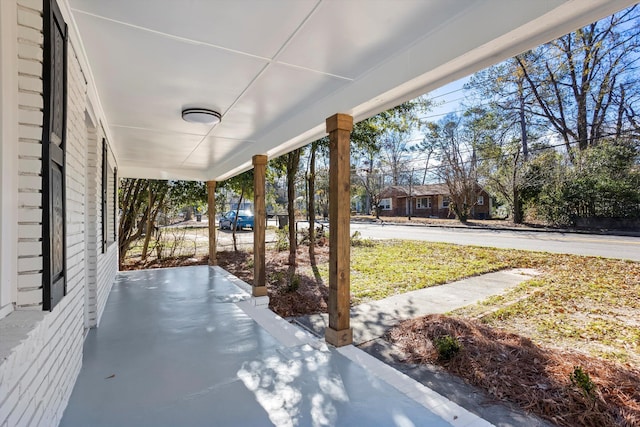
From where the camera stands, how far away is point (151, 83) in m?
2.74

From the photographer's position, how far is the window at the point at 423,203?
30.7 m

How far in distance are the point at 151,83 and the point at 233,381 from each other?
2579mm

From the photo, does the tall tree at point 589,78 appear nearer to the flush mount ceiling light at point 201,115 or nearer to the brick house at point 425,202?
the brick house at point 425,202

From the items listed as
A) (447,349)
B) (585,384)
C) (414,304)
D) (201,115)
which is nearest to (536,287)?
(414,304)

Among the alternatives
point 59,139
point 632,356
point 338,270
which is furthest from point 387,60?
point 632,356

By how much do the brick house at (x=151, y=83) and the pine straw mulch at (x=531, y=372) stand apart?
1100 mm

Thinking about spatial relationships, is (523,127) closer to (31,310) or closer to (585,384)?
(585,384)

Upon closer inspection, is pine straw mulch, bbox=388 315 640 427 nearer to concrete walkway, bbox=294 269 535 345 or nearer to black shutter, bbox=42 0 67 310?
concrete walkway, bbox=294 269 535 345

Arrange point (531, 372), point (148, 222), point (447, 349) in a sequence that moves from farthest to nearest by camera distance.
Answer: point (148, 222) → point (447, 349) → point (531, 372)

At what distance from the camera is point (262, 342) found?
10.9 ft

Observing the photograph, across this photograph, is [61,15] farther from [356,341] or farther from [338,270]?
[356,341]

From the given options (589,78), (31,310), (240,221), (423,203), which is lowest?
(31,310)

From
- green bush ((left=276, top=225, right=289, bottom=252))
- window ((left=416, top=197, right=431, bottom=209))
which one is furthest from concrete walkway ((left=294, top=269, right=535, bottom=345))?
window ((left=416, top=197, right=431, bottom=209))

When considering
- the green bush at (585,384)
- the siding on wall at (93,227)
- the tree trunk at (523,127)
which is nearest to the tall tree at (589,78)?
the tree trunk at (523,127)
